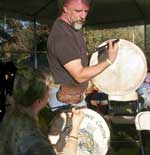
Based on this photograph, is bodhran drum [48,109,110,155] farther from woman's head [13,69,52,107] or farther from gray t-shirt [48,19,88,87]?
woman's head [13,69,52,107]

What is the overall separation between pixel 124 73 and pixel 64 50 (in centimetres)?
56

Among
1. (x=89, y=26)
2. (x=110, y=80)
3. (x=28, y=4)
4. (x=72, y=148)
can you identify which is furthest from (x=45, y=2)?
(x=72, y=148)

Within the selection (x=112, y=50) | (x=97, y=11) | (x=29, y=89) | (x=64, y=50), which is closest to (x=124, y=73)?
(x=112, y=50)

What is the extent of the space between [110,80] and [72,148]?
0.89 meters

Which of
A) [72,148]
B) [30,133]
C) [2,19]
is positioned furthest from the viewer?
[2,19]

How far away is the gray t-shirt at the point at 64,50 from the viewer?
279 centimetres

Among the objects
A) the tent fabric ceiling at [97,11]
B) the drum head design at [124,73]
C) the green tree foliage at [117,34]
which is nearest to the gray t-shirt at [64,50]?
the drum head design at [124,73]

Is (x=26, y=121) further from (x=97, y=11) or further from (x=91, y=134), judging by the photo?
(x=97, y=11)

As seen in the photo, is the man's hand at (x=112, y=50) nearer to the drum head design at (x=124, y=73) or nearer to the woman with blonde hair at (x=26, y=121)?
the drum head design at (x=124, y=73)

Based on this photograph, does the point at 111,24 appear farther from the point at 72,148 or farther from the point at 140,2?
the point at 72,148

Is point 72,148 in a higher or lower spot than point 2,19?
lower

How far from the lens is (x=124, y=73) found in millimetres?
3207

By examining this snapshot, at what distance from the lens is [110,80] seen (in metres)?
3.24

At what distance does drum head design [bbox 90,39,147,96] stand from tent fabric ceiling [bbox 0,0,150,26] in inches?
206
